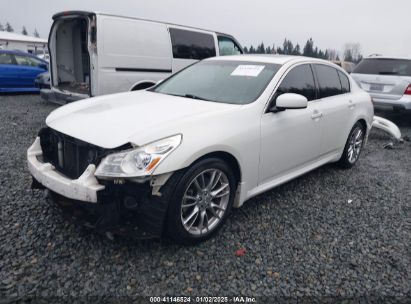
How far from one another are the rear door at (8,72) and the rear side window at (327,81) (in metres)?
9.55

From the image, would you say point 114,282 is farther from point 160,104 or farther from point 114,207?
point 160,104

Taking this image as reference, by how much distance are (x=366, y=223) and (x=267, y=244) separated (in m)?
1.21

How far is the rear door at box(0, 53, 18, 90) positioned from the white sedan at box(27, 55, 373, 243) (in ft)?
27.2

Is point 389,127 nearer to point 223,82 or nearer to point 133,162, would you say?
point 223,82

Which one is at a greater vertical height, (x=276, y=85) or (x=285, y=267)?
(x=276, y=85)

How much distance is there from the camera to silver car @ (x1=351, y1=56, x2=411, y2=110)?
758cm

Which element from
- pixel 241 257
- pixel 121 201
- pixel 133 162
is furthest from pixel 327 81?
pixel 121 201

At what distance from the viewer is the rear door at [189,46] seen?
7262mm

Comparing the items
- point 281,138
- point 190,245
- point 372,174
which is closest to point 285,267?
point 190,245

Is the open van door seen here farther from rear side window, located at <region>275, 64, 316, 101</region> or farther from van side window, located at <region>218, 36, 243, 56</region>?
rear side window, located at <region>275, 64, 316, 101</region>

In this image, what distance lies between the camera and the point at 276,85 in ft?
10.8

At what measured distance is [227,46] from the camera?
867 centimetres

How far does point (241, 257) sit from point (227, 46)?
23.0 feet

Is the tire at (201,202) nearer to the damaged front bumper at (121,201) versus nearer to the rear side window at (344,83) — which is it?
the damaged front bumper at (121,201)
